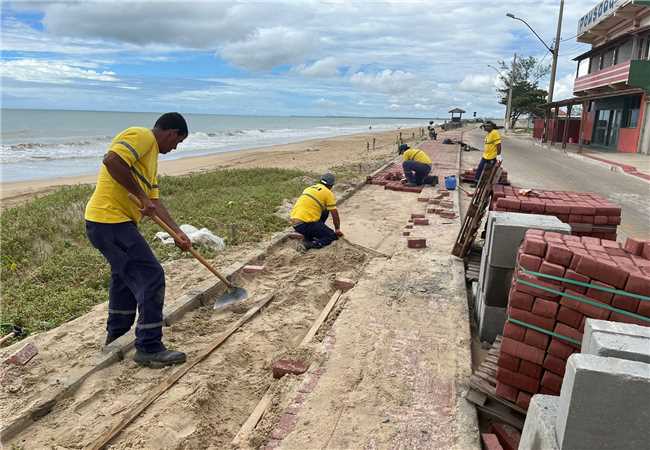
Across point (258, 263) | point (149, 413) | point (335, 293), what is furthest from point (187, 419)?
point (258, 263)

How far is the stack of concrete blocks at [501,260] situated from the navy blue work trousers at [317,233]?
311 centimetres

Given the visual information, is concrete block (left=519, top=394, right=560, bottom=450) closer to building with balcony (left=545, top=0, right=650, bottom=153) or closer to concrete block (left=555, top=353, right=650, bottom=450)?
concrete block (left=555, top=353, right=650, bottom=450)

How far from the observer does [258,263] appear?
6219 millimetres

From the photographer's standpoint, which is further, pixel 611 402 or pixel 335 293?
pixel 335 293

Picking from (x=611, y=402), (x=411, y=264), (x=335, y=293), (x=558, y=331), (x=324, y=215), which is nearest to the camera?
(x=611, y=402)

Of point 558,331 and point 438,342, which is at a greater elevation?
point 558,331

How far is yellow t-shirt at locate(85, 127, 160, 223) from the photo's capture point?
3408mm

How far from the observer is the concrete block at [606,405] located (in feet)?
6.19

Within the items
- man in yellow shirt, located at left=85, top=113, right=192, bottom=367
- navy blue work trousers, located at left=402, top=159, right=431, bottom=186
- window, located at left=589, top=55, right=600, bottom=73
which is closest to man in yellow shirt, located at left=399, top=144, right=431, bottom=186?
navy blue work trousers, located at left=402, top=159, right=431, bottom=186

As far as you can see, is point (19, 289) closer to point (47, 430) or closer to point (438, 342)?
point (47, 430)

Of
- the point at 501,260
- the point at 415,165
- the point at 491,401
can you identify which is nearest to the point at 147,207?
the point at 491,401

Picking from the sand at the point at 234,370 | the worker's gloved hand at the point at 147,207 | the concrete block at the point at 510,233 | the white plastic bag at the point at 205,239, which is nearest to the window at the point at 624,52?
the sand at the point at 234,370

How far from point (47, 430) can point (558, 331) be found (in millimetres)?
3336

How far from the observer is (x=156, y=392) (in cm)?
329
